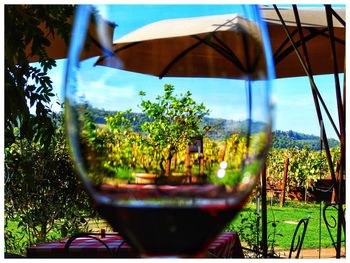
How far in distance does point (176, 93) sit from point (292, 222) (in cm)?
627

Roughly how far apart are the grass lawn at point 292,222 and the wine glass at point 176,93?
4.58 m

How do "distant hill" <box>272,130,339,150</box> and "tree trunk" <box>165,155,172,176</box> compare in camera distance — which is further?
"distant hill" <box>272,130,339,150</box>

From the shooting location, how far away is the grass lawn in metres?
5.34

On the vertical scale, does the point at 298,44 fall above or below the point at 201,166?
above

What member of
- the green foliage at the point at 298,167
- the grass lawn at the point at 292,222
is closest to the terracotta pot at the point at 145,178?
the grass lawn at the point at 292,222

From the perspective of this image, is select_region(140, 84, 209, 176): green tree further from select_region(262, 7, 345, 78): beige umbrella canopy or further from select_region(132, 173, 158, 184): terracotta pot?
select_region(262, 7, 345, 78): beige umbrella canopy

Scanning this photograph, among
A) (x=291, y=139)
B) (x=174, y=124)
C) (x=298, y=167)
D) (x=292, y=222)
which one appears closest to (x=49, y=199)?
(x=292, y=222)

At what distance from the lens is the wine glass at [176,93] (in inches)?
8.8

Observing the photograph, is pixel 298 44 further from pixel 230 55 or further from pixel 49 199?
pixel 230 55

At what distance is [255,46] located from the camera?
0.80 feet

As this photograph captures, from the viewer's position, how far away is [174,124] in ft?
1.00

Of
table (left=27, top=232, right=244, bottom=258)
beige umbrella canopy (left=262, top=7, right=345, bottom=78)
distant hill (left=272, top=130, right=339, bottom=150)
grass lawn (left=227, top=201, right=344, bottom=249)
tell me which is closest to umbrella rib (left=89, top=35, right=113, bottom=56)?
table (left=27, top=232, right=244, bottom=258)

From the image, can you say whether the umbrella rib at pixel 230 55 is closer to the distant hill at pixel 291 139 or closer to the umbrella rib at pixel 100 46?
the umbrella rib at pixel 100 46

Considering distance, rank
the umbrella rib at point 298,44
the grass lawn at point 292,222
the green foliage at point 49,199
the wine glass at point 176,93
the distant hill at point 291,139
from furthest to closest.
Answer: the distant hill at point 291,139 < the grass lawn at point 292,222 < the green foliage at point 49,199 < the umbrella rib at point 298,44 < the wine glass at point 176,93
